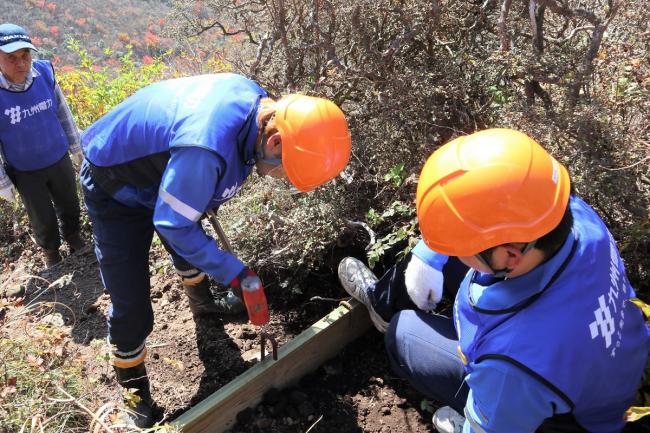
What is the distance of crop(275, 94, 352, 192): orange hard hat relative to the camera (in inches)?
73.8

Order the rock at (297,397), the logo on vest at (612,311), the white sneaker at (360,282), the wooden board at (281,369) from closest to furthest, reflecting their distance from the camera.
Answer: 1. the logo on vest at (612,311)
2. the wooden board at (281,369)
3. the rock at (297,397)
4. the white sneaker at (360,282)

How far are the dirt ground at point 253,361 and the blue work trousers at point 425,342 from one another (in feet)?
1.12

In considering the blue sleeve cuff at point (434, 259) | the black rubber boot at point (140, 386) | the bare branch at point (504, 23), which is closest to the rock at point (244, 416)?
the black rubber boot at point (140, 386)

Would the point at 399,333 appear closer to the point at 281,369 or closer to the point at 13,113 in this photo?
the point at 281,369

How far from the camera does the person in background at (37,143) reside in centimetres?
339

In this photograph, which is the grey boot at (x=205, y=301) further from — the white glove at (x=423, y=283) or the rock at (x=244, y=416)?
the white glove at (x=423, y=283)

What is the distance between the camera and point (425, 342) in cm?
217

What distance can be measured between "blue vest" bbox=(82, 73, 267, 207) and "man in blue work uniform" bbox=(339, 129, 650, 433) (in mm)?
807

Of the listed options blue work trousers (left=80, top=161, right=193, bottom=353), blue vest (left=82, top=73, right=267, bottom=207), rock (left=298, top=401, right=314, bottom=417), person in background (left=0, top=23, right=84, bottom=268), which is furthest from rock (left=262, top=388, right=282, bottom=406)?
person in background (left=0, top=23, right=84, bottom=268)

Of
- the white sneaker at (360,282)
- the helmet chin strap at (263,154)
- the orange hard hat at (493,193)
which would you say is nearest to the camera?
the orange hard hat at (493,193)

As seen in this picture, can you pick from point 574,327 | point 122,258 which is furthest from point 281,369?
point 574,327

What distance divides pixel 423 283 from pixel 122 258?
1383 mm

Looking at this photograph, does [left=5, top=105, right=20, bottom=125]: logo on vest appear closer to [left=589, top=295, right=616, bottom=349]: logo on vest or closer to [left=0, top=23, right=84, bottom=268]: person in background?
[left=0, top=23, right=84, bottom=268]: person in background

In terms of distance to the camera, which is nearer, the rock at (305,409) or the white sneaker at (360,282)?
the rock at (305,409)
